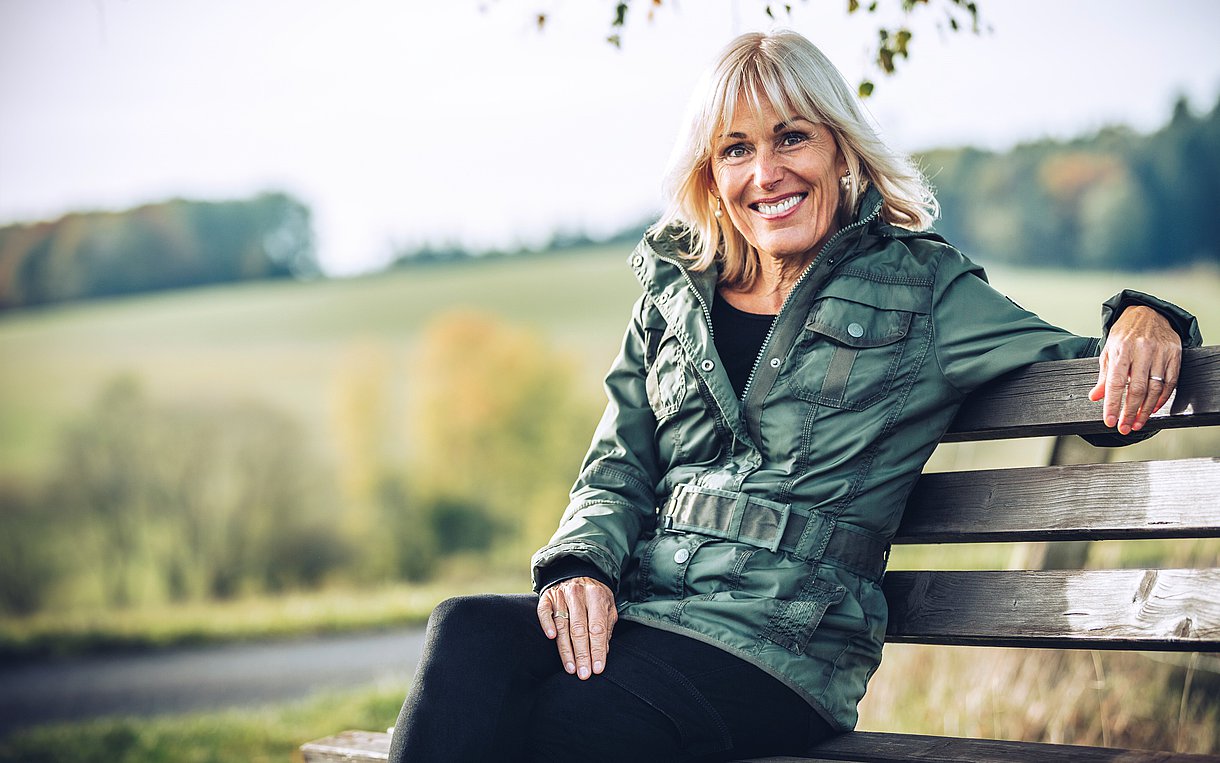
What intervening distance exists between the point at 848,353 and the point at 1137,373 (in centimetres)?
52

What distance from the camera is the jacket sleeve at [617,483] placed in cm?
239

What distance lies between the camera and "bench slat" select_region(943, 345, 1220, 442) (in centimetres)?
212

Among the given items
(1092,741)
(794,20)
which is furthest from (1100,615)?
(1092,741)

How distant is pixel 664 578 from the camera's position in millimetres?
2379

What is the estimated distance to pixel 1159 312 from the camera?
2.16 meters

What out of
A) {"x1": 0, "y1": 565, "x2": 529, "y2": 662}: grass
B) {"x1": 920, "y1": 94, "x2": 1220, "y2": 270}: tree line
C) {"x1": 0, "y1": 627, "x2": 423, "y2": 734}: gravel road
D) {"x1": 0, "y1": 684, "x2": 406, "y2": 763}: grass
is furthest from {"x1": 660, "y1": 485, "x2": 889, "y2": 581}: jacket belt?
{"x1": 920, "y1": 94, "x2": 1220, "y2": 270}: tree line

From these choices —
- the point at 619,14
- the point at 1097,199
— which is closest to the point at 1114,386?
the point at 619,14

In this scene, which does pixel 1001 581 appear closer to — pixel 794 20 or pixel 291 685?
pixel 794 20

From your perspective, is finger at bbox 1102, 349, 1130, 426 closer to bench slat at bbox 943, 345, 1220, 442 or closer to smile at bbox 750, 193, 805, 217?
bench slat at bbox 943, 345, 1220, 442

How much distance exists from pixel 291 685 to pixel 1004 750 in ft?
23.1

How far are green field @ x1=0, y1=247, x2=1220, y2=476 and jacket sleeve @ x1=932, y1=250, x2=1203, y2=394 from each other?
12.2m

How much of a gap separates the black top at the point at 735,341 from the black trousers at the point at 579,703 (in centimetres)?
17

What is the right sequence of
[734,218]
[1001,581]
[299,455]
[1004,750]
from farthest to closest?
[299,455] → [734,218] → [1001,581] → [1004,750]

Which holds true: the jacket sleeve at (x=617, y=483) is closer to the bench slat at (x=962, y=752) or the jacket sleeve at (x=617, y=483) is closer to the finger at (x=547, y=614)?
the finger at (x=547, y=614)
